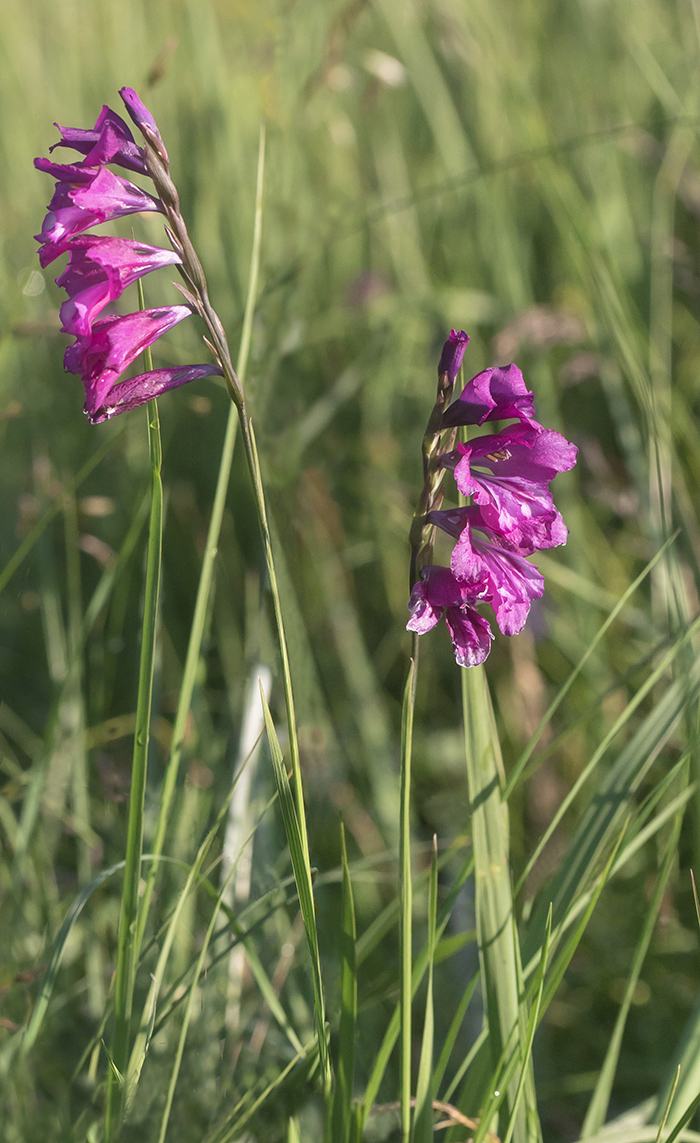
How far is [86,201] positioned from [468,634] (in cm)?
38

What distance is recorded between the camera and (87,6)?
9.36ft

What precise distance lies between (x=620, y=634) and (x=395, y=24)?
1506 mm

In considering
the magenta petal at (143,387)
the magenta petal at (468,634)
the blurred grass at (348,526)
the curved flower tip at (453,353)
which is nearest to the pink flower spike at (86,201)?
the magenta petal at (143,387)

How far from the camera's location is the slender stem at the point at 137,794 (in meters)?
0.58

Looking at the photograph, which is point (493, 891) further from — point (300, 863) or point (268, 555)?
point (268, 555)

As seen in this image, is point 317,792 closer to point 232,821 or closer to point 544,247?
point 232,821

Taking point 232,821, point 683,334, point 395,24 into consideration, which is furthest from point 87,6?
point 232,821

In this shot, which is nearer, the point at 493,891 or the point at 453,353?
the point at 453,353

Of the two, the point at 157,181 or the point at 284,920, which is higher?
the point at 157,181

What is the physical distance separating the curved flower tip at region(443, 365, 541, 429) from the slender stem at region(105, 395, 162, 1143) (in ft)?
0.67

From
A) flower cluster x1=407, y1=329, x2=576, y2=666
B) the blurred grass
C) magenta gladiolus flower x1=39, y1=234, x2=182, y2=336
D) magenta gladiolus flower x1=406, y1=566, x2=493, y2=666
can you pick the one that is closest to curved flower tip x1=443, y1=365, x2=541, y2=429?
flower cluster x1=407, y1=329, x2=576, y2=666

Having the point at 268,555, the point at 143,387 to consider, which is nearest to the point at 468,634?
the point at 268,555

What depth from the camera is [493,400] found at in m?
0.57

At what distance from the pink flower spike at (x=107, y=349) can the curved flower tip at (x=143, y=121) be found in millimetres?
103
